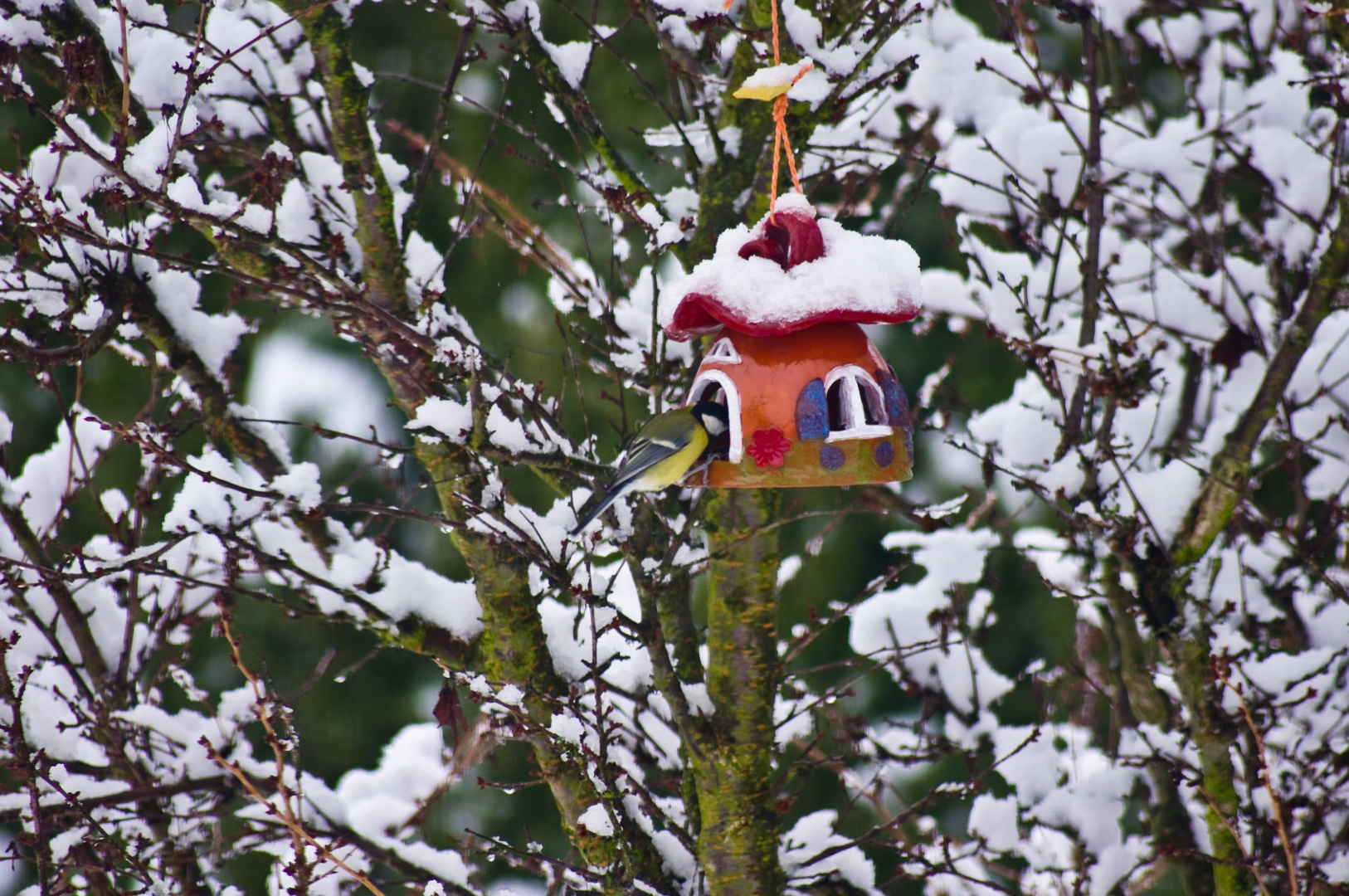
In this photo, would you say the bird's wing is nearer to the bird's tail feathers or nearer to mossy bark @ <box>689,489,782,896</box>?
the bird's tail feathers

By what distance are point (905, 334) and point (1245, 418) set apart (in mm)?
4997

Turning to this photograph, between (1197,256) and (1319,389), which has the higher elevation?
(1197,256)

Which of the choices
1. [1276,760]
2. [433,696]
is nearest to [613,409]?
[433,696]

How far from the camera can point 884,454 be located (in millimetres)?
2639

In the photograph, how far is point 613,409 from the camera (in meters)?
7.68

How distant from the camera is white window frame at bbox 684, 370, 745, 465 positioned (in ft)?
8.42

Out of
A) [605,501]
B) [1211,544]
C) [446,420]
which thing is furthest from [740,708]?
[1211,544]

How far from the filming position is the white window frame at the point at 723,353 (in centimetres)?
267

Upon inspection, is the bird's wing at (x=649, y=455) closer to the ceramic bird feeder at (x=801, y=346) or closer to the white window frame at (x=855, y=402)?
the ceramic bird feeder at (x=801, y=346)

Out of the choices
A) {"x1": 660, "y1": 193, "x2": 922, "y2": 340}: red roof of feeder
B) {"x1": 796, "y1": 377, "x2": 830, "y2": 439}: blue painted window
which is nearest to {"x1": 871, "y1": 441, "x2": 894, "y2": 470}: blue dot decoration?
{"x1": 796, "y1": 377, "x2": 830, "y2": 439}: blue painted window

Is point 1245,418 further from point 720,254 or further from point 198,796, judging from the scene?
point 198,796

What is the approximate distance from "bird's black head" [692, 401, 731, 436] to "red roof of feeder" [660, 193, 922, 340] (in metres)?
0.20

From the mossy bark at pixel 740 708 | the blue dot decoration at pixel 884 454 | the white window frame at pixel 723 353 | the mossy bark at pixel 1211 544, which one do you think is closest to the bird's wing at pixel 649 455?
the white window frame at pixel 723 353

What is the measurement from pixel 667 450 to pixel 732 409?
0.63 feet
